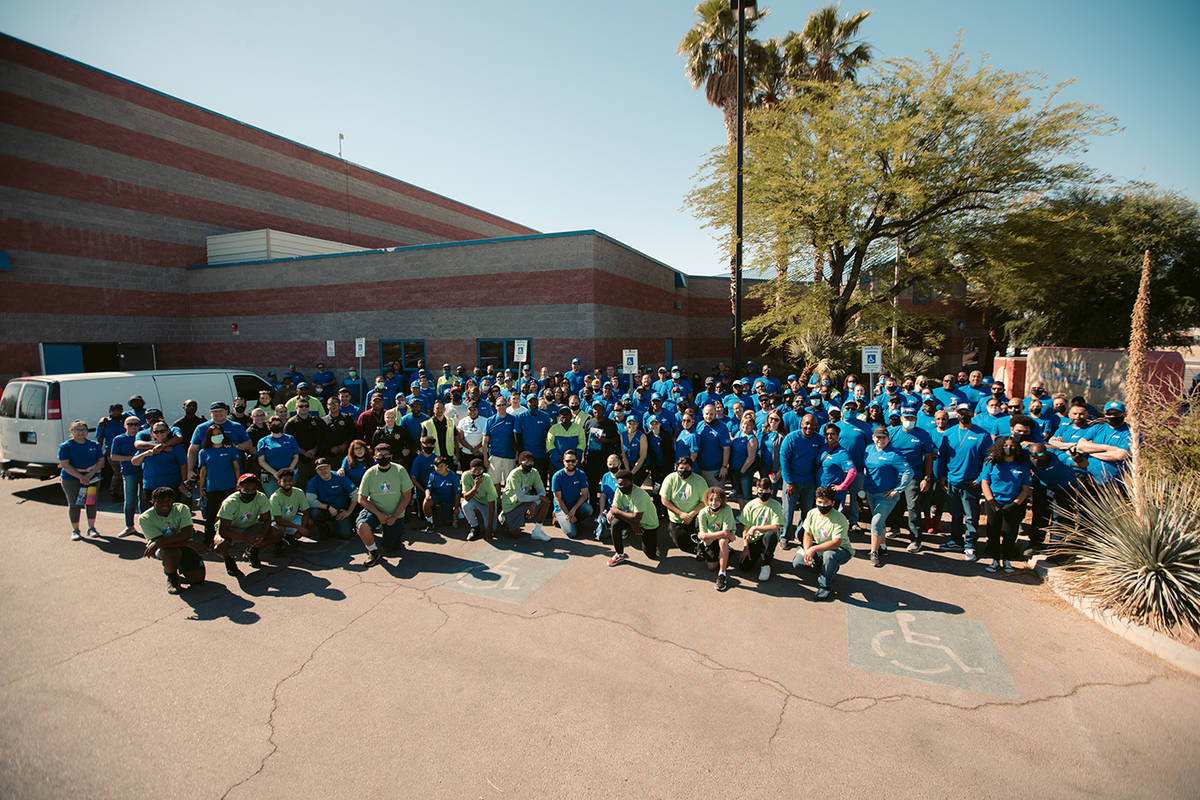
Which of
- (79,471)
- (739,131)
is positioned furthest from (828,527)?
(739,131)

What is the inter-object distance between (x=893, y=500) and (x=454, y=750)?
6.02 meters

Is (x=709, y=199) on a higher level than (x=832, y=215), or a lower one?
higher

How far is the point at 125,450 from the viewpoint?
7.70 metres

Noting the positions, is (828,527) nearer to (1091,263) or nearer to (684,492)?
(684,492)

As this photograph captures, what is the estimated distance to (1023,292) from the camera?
19516mm

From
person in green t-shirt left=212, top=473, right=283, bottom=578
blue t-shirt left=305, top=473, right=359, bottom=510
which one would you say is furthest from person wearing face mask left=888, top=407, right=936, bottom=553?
person in green t-shirt left=212, top=473, right=283, bottom=578

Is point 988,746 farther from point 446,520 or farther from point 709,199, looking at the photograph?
point 709,199

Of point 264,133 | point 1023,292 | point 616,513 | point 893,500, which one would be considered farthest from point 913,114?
point 264,133

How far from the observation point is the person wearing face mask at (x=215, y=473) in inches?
283

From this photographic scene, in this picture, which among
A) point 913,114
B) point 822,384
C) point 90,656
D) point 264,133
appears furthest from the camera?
point 264,133

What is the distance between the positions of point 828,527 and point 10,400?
1345cm

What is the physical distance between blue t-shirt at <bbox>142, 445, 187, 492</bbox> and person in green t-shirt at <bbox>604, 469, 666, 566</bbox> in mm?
6328

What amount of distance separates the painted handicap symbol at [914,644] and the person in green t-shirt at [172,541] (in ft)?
24.4

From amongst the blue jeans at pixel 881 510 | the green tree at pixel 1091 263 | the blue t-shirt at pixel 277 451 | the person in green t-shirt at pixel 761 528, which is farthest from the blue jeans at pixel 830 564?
the green tree at pixel 1091 263
